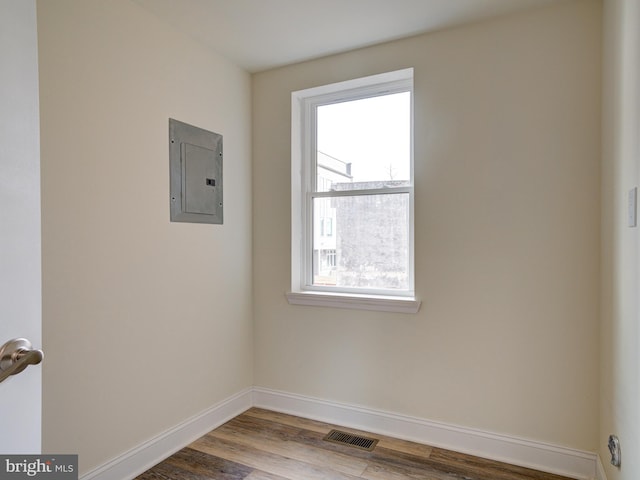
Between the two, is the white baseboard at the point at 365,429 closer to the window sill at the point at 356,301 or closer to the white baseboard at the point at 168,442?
the white baseboard at the point at 168,442

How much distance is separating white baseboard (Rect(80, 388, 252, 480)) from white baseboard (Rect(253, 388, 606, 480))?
0.24 m

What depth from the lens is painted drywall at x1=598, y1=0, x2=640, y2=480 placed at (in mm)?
1385

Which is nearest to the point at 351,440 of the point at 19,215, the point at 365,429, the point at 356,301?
the point at 365,429

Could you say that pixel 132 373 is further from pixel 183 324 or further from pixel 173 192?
pixel 173 192

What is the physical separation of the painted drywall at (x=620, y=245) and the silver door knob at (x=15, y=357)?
173 cm

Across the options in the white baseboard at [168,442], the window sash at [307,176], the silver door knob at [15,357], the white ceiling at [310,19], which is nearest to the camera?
the silver door knob at [15,357]

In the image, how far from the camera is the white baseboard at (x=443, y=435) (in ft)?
6.67

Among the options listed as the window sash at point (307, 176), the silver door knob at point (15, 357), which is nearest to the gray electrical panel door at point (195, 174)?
the window sash at point (307, 176)

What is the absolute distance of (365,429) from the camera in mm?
2520

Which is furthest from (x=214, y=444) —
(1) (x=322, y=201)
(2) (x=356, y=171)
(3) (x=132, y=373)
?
(2) (x=356, y=171)

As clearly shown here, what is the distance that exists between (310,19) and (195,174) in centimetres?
112

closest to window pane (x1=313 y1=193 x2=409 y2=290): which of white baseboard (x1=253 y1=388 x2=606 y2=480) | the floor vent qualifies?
white baseboard (x1=253 y1=388 x2=606 y2=480)

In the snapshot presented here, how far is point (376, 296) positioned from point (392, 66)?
1.47 meters

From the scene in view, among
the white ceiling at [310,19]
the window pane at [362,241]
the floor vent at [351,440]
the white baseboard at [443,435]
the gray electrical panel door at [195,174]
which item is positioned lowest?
the floor vent at [351,440]
